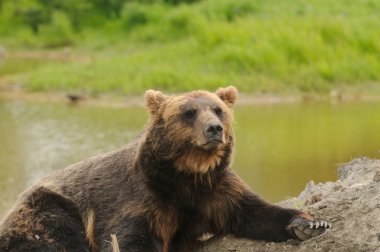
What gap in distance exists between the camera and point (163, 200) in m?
6.68

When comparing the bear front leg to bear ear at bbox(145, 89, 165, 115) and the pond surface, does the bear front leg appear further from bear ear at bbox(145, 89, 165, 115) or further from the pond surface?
the pond surface

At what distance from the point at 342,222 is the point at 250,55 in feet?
48.5

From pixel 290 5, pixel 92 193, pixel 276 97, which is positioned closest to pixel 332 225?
pixel 92 193

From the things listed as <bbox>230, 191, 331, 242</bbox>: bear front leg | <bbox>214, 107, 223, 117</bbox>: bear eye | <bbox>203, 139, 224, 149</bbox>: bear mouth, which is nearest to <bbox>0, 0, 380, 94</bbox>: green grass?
<bbox>230, 191, 331, 242</bbox>: bear front leg

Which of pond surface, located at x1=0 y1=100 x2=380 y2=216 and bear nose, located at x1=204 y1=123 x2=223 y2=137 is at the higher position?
bear nose, located at x1=204 y1=123 x2=223 y2=137

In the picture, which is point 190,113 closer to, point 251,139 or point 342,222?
point 342,222

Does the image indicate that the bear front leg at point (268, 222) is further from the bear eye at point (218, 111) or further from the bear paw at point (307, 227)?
the bear eye at point (218, 111)

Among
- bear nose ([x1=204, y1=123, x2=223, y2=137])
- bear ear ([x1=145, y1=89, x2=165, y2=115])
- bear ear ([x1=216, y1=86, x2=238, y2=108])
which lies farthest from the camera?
bear ear ([x1=216, y1=86, x2=238, y2=108])

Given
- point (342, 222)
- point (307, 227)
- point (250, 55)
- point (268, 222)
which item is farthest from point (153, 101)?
point (250, 55)

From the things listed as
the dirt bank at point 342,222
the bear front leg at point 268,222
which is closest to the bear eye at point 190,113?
the bear front leg at point 268,222

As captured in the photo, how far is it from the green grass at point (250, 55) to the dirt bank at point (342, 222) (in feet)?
42.7

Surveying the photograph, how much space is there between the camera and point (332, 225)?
21.9 feet

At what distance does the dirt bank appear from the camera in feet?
20.7

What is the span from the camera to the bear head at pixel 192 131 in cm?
636
